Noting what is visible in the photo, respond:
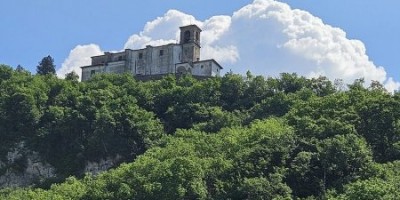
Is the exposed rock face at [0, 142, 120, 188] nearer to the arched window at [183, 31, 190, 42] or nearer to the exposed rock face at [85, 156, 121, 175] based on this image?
the exposed rock face at [85, 156, 121, 175]

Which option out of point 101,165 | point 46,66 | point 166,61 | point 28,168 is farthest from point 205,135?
point 46,66

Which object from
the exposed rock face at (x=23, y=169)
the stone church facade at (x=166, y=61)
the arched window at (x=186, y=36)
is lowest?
the exposed rock face at (x=23, y=169)

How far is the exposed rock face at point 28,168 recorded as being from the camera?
223 feet

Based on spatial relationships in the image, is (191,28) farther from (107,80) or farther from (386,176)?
(386,176)

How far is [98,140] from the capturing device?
69188 mm

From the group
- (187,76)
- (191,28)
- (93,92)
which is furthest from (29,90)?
(191,28)

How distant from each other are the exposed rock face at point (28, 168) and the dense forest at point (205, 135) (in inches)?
18.4

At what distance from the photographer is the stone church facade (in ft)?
292

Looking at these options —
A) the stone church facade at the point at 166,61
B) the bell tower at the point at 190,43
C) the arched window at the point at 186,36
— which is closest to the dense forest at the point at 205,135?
the stone church facade at the point at 166,61

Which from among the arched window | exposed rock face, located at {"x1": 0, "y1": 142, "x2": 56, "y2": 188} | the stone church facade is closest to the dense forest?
exposed rock face, located at {"x1": 0, "y1": 142, "x2": 56, "y2": 188}

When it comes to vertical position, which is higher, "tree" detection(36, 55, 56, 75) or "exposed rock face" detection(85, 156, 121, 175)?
"tree" detection(36, 55, 56, 75)

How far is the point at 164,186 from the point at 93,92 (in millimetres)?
28523

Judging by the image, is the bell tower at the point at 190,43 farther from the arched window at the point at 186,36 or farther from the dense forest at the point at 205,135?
the dense forest at the point at 205,135

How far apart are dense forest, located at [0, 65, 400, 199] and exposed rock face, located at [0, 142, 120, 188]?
468 mm
